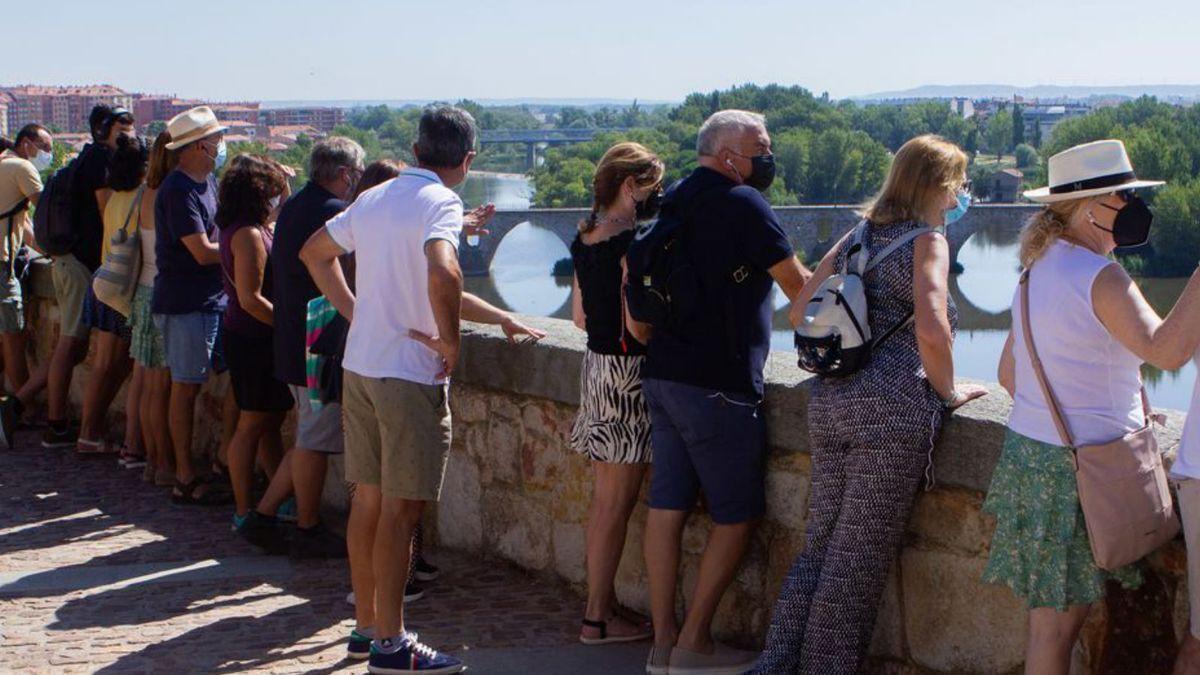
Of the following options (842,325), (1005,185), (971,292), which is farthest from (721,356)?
(1005,185)

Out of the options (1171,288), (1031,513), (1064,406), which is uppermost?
(1064,406)

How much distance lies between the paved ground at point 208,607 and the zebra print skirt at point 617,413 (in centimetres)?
46

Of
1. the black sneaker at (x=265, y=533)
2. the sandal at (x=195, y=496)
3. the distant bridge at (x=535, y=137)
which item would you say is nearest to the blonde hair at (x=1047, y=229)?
the black sneaker at (x=265, y=533)

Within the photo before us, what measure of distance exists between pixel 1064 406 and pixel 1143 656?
505 millimetres

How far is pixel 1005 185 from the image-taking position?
9462cm

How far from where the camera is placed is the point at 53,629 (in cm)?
383

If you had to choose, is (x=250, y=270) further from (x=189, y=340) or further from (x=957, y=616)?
(x=957, y=616)

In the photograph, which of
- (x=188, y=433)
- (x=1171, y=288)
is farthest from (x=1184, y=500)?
(x=1171, y=288)

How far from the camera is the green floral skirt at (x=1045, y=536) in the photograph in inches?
104

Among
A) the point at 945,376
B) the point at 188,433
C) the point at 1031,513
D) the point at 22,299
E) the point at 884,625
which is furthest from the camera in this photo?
the point at 22,299

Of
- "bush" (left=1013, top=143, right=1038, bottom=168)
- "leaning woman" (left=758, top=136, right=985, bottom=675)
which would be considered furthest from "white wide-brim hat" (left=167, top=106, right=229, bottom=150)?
"bush" (left=1013, top=143, right=1038, bottom=168)

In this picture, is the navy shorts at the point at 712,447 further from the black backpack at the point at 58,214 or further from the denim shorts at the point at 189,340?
the black backpack at the point at 58,214

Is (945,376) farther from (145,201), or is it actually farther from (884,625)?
(145,201)

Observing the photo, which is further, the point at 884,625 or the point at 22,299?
the point at 22,299
